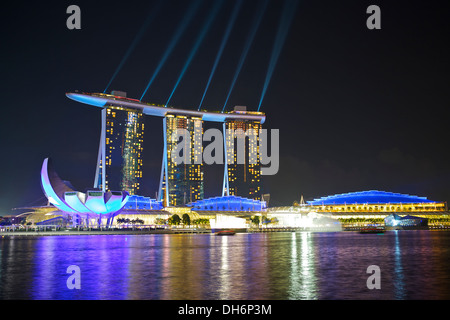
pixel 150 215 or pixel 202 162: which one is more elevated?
pixel 202 162

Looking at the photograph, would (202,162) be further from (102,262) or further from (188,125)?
(102,262)

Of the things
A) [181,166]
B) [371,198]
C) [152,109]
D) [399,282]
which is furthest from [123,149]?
[399,282]

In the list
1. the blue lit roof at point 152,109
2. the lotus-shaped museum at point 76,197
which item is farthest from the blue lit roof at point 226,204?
the lotus-shaped museum at point 76,197

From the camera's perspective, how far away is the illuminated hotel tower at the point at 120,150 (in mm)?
136000

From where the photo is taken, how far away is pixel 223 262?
32.2m

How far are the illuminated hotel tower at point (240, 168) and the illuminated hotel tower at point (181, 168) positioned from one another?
1099 cm

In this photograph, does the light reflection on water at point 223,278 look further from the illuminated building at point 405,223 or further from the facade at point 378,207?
the facade at point 378,207

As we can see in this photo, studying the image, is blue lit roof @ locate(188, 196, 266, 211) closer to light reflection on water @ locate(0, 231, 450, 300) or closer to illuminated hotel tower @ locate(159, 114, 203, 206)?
illuminated hotel tower @ locate(159, 114, 203, 206)

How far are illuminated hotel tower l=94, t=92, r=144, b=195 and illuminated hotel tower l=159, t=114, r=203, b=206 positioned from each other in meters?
10.5

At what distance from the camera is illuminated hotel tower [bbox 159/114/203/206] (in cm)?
15238

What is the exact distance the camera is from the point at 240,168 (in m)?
164

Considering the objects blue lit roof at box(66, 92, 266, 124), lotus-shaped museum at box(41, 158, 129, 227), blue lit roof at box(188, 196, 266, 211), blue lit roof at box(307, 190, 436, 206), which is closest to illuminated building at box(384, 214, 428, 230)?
blue lit roof at box(307, 190, 436, 206)
